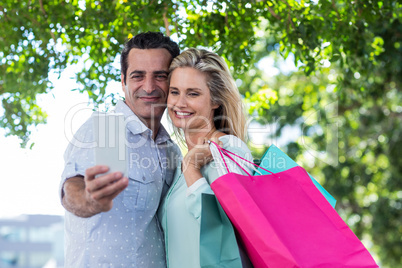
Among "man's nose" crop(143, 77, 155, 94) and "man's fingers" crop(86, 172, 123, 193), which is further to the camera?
"man's nose" crop(143, 77, 155, 94)

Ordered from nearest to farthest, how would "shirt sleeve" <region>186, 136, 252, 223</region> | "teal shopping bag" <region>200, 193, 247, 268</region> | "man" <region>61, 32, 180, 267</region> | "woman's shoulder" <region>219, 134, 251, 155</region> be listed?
1. "man" <region>61, 32, 180, 267</region>
2. "teal shopping bag" <region>200, 193, 247, 268</region>
3. "shirt sleeve" <region>186, 136, 252, 223</region>
4. "woman's shoulder" <region>219, 134, 251, 155</region>

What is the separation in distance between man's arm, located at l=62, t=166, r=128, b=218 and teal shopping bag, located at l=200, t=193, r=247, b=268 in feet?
1.47

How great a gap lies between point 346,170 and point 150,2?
636 centimetres

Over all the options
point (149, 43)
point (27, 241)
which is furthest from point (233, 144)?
point (27, 241)

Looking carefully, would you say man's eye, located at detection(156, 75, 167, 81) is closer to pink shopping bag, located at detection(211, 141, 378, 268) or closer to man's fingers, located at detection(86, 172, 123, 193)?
pink shopping bag, located at detection(211, 141, 378, 268)

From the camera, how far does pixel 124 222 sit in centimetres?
208

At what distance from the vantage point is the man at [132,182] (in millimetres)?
1716

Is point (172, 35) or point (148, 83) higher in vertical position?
point (172, 35)

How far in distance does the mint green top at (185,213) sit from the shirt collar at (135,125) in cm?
28

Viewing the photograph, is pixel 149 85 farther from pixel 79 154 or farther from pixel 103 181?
pixel 103 181

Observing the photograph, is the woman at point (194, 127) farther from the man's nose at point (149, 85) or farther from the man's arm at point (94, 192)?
the man's arm at point (94, 192)

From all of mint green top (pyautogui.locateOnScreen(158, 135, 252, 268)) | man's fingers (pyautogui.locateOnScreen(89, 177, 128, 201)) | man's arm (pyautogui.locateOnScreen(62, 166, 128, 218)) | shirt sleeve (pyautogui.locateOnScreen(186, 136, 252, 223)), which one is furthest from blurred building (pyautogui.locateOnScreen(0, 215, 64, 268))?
man's fingers (pyautogui.locateOnScreen(89, 177, 128, 201))

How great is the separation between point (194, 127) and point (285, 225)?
31.3 inches

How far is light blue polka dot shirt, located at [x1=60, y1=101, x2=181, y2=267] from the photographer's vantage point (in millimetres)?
2020
